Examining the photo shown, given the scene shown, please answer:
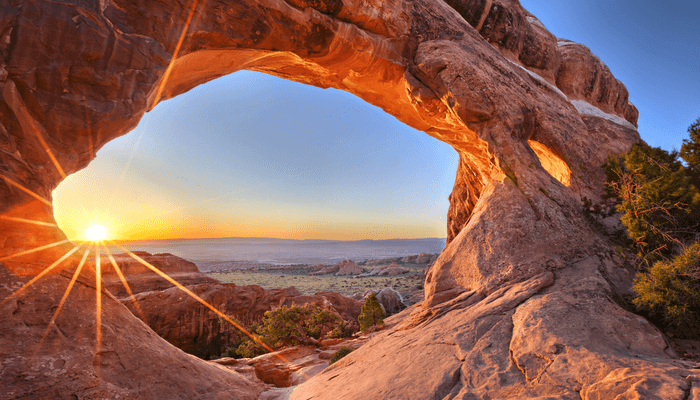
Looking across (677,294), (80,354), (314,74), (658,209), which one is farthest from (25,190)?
(658,209)

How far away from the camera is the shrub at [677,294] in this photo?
714cm

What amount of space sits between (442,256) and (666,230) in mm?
7061

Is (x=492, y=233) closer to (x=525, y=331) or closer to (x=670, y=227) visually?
(x=525, y=331)

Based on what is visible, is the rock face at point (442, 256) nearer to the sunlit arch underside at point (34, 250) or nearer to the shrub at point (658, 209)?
the sunlit arch underside at point (34, 250)

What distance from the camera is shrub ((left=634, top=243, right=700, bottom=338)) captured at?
7137 mm

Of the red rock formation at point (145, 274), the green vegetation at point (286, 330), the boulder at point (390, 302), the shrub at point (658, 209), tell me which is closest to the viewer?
the shrub at point (658, 209)

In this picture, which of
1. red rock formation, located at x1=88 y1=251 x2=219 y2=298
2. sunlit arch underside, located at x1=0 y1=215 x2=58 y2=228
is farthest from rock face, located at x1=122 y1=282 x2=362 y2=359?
sunlit arch underside, located at x1=0 y1=215 x2=58 y2=228

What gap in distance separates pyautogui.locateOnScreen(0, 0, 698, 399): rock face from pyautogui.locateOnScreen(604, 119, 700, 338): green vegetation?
0.81 meters

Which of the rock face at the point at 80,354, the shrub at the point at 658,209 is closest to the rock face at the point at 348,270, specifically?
the rock face at the point at 80,354

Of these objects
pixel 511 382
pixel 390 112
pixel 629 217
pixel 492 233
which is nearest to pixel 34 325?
pixel 511 382

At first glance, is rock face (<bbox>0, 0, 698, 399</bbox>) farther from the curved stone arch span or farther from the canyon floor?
the canyon floor

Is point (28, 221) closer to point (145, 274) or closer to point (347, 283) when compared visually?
point (145, 274)

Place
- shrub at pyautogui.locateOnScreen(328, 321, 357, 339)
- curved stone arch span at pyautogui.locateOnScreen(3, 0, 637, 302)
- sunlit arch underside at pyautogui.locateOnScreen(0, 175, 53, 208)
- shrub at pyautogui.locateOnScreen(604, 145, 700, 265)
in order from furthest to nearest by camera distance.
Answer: shrub at pyautogui.locateOnScreen(328, 321, 357, 339) → shrub at pyautogui.locateOnScreen(604, 145, 700, 265) → curved stone arch span at pyautogui.locateOnScreen(3, 0, 637, 302) → sunlit arch underside at pyautogui.locateOnScreen(0, 175, 53, 208)

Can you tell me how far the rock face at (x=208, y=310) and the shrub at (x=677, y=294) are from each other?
21.3 meters
